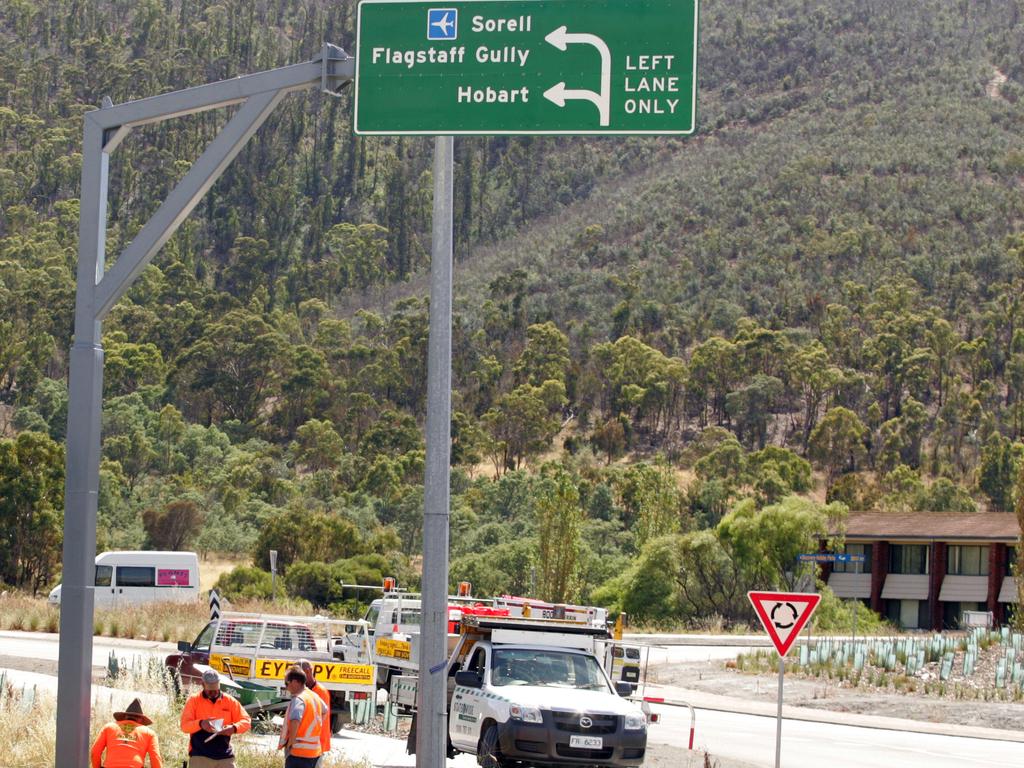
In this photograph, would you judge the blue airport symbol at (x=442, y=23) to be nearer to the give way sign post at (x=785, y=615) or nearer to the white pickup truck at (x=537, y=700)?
the white pickup truck at (x=537, y=700)

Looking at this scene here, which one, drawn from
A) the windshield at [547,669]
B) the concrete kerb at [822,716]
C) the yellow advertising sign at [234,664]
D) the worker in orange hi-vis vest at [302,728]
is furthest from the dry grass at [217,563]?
the worker in orange hi-vis vest at [302,728]

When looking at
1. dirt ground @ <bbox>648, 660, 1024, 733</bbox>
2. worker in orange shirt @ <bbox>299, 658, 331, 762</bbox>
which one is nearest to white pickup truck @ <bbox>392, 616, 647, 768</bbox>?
worker in orange shirt @ <bbox>299, 658, 331, 762</bbox>

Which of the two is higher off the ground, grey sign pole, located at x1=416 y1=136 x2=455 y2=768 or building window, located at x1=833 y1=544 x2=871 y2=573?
grey sign pole, located at x1=416 y1=136 x2=455 y2=768

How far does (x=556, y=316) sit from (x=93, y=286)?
342 ft

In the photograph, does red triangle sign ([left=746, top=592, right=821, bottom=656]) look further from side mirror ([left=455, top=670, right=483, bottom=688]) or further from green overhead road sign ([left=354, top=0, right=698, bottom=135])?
green overhead road sign ([left=354, top=0, right=698, bottom=135])

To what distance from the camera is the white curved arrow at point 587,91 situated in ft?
40.2

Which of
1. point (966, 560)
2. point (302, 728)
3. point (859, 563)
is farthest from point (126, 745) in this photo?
point (859, 563)

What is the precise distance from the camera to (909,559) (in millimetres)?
64125

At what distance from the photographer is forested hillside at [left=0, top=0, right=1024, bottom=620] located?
6819 centimetres

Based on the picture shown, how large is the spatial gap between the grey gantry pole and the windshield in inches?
225

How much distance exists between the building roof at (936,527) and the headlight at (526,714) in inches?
Result: 1814

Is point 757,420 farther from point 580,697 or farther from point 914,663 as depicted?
point 580,697

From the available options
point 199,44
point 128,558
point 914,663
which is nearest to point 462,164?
point 199,44

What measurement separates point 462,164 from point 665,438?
56088 mm
